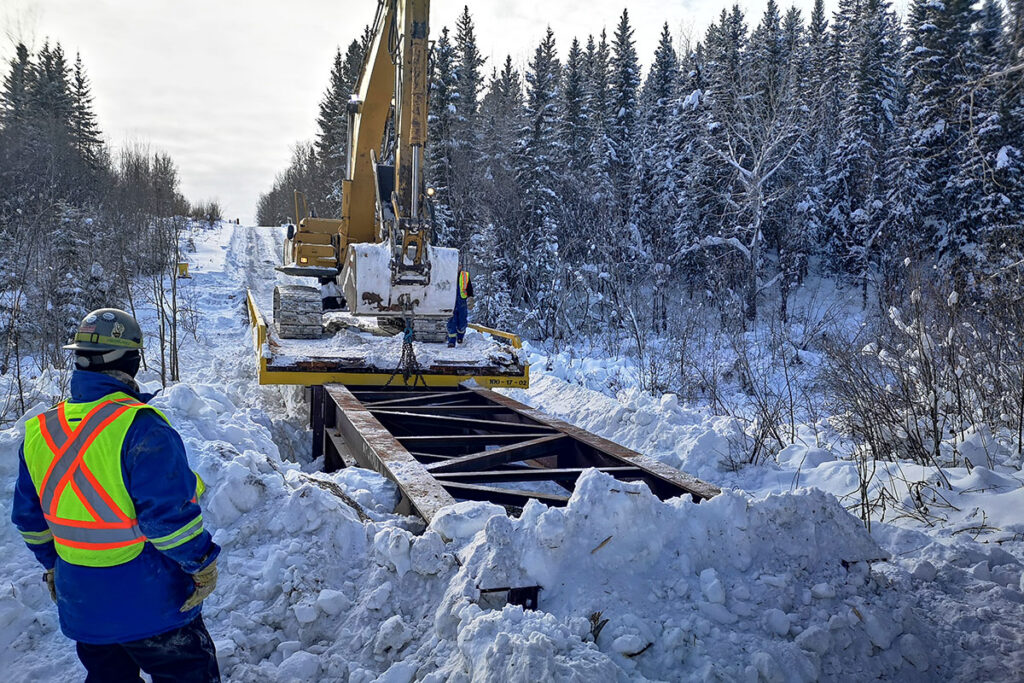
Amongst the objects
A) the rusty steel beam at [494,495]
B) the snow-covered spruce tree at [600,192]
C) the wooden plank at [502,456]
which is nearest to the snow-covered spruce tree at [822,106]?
the snow-covered spruce tree at [600,192]

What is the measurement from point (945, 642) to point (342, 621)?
2.79 metres

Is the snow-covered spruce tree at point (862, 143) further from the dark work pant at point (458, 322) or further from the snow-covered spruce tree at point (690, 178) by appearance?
the dark work pant at point (458, 322)

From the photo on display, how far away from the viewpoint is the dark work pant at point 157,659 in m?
2.42

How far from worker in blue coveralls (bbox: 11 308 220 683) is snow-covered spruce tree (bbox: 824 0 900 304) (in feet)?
115

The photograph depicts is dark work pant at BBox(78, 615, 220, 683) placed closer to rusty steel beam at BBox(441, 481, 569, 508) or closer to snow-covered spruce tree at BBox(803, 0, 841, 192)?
rusty steel beam at BBox(441, 481, 569, 508)

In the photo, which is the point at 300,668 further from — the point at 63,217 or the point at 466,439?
the point at 63,217

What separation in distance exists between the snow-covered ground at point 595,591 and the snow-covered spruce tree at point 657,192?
22.7 meters

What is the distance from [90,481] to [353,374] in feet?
19.7

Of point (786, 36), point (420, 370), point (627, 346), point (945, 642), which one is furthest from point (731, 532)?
point (786, 36)

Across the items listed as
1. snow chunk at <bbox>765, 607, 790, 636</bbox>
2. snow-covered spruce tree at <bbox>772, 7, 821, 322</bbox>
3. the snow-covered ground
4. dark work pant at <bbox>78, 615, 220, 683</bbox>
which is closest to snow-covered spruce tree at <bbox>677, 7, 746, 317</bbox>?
snow-covered spruce tree at <bbox>772, 7, 821, 322</bbox>

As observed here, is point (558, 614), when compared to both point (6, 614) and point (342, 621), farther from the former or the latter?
point (6, 614)

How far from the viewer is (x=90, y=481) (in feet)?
7.45

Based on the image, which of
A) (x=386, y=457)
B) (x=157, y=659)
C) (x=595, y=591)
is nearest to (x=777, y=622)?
(x=595, y=591)

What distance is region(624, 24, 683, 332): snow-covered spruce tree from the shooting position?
97.2 feet
